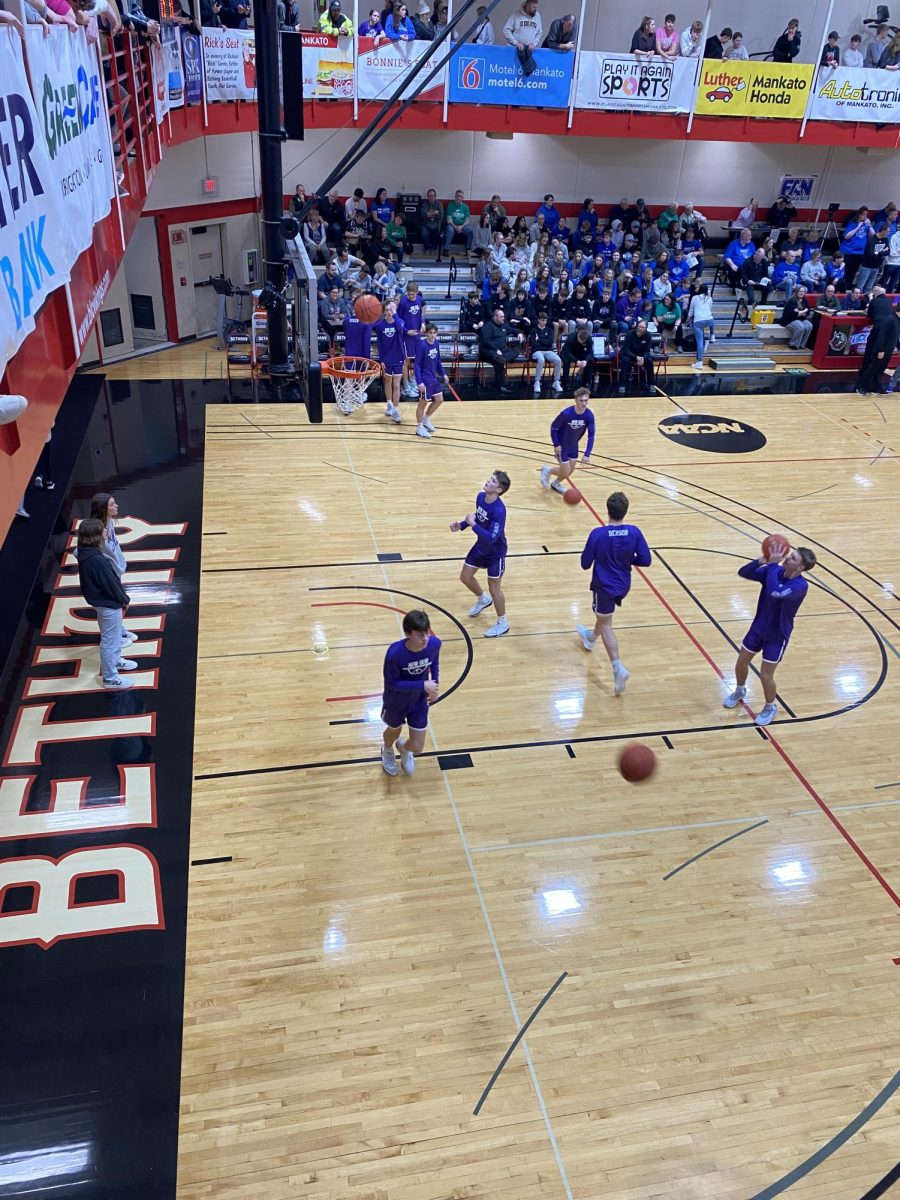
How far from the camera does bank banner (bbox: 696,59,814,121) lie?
19.1 m

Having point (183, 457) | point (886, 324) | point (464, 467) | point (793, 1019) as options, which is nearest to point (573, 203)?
point (886, 324)

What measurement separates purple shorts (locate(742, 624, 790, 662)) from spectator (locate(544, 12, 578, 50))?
52.7 feet

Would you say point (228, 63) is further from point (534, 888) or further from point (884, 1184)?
point (884, 1184)

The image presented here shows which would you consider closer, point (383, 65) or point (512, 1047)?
point (512, 1047)

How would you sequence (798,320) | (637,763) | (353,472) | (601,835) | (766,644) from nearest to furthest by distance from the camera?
(637,763) → (601,835) → (766,644) → (353,472) → (798,320)

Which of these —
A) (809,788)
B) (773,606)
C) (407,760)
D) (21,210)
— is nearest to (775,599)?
(773,606)

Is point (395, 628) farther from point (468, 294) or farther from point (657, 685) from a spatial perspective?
point (468, 294)

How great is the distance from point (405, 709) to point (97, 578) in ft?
9.89

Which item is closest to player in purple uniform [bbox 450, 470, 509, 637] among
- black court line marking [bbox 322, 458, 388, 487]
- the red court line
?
the red court line

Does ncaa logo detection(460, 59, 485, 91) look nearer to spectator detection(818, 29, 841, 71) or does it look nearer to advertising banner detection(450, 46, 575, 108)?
advertising banner detection(450, 46, 575, 108)

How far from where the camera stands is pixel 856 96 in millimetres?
19906

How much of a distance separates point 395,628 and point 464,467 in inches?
182

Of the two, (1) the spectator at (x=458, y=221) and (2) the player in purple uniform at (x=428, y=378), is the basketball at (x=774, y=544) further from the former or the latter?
(1) the spectator at (x=458, y=221)

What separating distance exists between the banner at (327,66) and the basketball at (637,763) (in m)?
15.6
